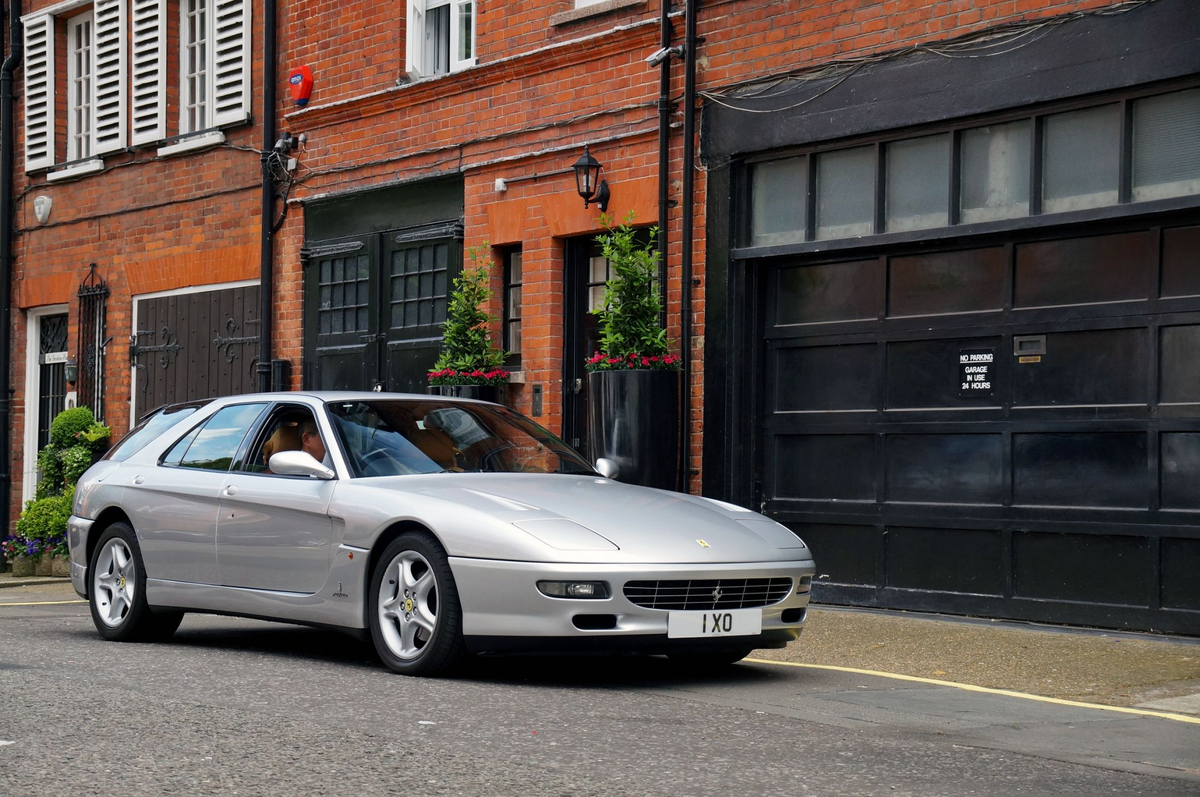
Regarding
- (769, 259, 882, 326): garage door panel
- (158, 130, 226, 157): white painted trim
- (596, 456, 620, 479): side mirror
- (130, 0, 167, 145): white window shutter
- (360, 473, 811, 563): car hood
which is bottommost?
(360, 473, 811, 563): car hood

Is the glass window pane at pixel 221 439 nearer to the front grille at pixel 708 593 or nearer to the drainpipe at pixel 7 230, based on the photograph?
the front grille at pixel 708 593

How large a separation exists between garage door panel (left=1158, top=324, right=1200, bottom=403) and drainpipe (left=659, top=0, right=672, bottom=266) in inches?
156

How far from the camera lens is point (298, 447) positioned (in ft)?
27.1

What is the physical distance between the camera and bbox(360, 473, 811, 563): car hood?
6941mm

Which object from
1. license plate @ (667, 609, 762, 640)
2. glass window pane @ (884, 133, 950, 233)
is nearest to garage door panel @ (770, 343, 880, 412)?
glass window pane @ (884, 133, 950, 233)

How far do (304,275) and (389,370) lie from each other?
1746mm

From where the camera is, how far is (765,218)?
11680mm

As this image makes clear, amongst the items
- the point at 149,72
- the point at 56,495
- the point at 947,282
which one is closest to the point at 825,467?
the point at 947,282

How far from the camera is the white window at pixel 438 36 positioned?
1456 centimetres

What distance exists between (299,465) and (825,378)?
474 cm

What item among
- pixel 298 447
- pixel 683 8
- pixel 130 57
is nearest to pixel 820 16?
pixel 683 8

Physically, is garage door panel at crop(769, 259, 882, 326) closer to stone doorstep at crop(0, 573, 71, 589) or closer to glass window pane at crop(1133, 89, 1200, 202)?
glass window pane at crop(1133, 89, 1200, 202)

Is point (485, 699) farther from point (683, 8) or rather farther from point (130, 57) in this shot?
point (130, 57)

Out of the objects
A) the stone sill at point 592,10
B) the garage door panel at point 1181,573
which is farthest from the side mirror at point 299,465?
the stone sill at point 592,10
